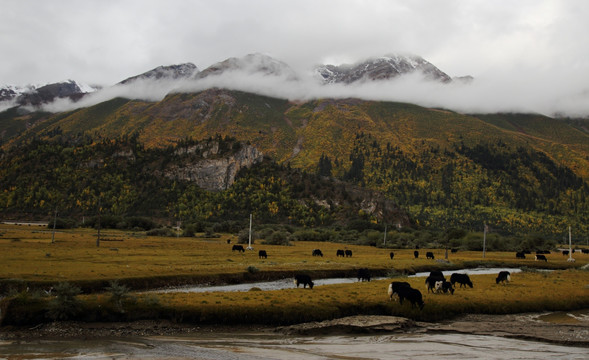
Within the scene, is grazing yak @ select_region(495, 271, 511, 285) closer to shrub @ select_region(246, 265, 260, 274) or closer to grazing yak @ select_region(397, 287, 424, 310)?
grazing yak @ select_region(397, 287, 424, 310)

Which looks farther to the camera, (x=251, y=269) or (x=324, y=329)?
(x=251, y=269)

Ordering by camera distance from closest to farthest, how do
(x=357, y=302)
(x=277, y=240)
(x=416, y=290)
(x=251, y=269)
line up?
(x=416, y=290) < (x=357, y=302) < (x=251, y=269) < (x=277, y=240)

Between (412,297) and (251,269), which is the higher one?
(412,297)

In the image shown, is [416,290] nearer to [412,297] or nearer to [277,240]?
[412,297]

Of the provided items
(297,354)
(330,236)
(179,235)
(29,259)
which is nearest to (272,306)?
(297,354)

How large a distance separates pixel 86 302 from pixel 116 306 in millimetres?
2142

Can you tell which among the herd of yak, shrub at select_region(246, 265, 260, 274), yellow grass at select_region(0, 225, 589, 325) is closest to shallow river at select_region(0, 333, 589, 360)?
yellow grass at select_region(0, 225, 589, 325)

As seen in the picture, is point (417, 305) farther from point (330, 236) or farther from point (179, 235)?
point (330, 236)

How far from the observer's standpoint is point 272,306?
31.9 m

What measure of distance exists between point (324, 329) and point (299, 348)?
5041 mm

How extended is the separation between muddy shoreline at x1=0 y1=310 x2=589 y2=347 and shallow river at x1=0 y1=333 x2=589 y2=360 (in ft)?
3.63

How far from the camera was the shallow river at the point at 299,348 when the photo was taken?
21.5m

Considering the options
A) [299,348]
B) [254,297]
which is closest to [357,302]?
[254,297]

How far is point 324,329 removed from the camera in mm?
28219
